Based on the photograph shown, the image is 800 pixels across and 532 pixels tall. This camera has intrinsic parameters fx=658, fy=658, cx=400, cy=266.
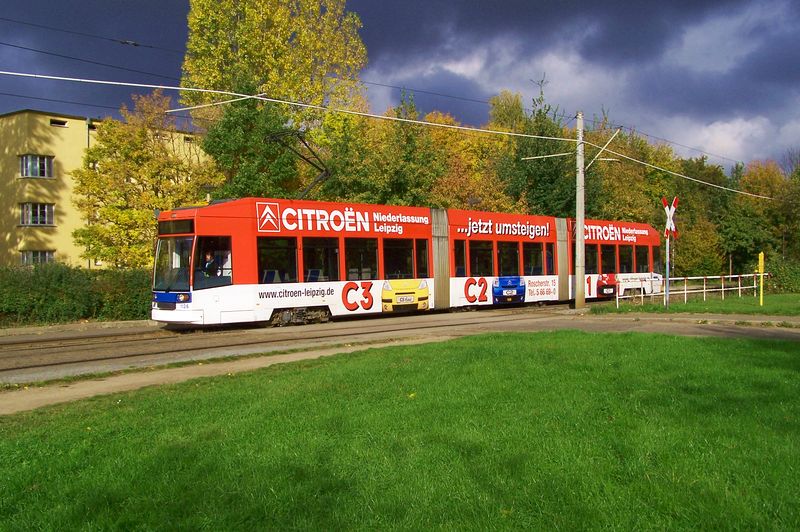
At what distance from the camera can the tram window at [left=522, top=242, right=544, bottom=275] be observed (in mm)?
27719

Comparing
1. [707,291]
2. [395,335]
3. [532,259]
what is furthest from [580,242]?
[395,335]

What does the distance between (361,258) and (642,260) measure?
1782 centimetres

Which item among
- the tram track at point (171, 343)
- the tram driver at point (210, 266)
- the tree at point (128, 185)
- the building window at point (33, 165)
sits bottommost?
the tram track at point (171, 343)

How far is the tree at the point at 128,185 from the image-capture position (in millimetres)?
29219

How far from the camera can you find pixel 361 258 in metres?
21.8

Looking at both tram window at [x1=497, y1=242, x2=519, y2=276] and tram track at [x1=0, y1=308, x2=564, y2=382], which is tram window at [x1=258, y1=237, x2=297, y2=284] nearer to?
tram track at [x1=0, y1=308, x2=564, y2=382]

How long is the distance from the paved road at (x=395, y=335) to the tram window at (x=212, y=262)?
103 inches

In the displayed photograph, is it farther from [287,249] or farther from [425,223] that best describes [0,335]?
[425,223]

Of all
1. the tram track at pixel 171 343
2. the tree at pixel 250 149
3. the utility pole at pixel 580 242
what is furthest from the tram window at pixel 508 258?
the tree at pixel 250 149

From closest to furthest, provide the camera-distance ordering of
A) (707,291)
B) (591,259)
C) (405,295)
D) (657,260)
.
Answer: (405,295), (707,291), (591,259), (657,260)

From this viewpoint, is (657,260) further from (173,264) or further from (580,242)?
(173,264)

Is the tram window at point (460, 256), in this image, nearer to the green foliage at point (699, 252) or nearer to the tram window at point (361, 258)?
the tram window at point (361, 258)

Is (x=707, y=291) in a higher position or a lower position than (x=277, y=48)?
lower

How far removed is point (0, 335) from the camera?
63.3 ft
